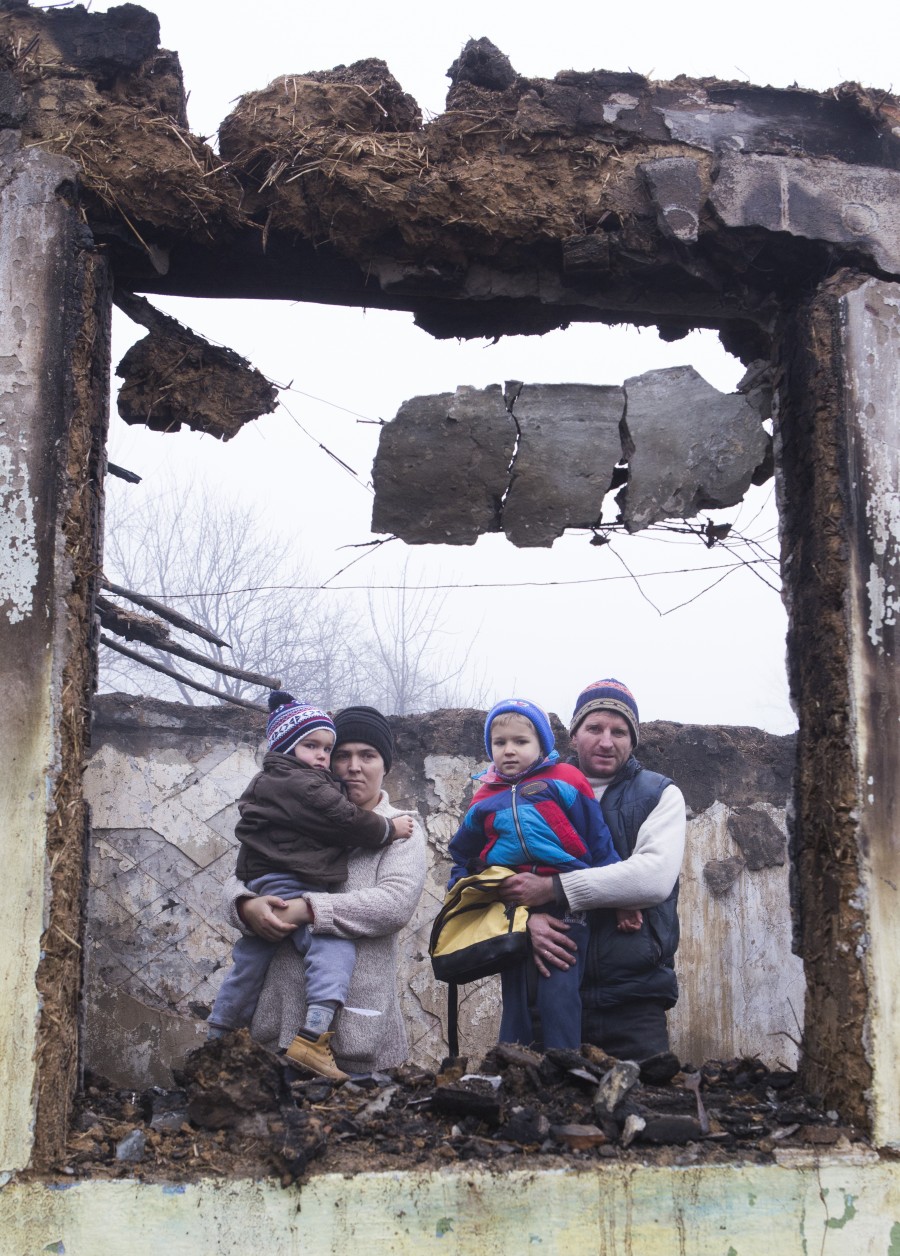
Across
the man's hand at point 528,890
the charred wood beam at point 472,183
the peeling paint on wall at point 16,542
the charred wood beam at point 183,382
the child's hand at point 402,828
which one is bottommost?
the man's hand at point 528,890

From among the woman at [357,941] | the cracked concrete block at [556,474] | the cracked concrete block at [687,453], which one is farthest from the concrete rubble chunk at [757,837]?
the cracked concrete block at [556,474]

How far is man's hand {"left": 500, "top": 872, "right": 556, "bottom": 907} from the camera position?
12.6 ft

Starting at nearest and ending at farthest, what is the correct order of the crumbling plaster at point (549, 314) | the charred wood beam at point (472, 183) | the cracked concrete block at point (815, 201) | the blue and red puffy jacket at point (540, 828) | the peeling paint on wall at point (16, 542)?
the crumbling plaster at point (549, 314) < the peeling paint on wall at point (16, 542) < the charred wood beam at point (472, 183) < the cracked concrete block at point (815, 201) < the blue and red puffy jacket at point (540, 828)

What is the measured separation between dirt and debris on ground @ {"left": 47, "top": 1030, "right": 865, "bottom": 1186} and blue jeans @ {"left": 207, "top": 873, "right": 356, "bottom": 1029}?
17.6 inches

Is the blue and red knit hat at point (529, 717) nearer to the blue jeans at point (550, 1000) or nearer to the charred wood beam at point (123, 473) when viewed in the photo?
the blue jeans at point (550, 1000)

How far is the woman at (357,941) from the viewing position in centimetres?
386

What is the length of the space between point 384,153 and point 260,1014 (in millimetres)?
2930

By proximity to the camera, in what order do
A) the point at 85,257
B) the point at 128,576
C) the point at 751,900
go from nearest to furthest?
the point at 85,257 → the point at 751,900 → the point at 128,576

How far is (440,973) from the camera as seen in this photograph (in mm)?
3947

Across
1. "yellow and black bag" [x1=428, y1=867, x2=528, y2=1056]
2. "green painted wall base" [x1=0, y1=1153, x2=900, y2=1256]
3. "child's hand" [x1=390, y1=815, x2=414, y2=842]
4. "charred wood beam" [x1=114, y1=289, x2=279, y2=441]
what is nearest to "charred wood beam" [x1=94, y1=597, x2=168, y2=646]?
"charred wood beam" [x1=114, y1=289, x2=279, y2=441]

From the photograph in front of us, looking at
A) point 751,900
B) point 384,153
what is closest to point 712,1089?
point 384,153

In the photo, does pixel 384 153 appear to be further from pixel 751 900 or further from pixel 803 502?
pixel 751 900

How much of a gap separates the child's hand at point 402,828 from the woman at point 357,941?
3 centimetres

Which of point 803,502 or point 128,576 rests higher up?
point 128,576
